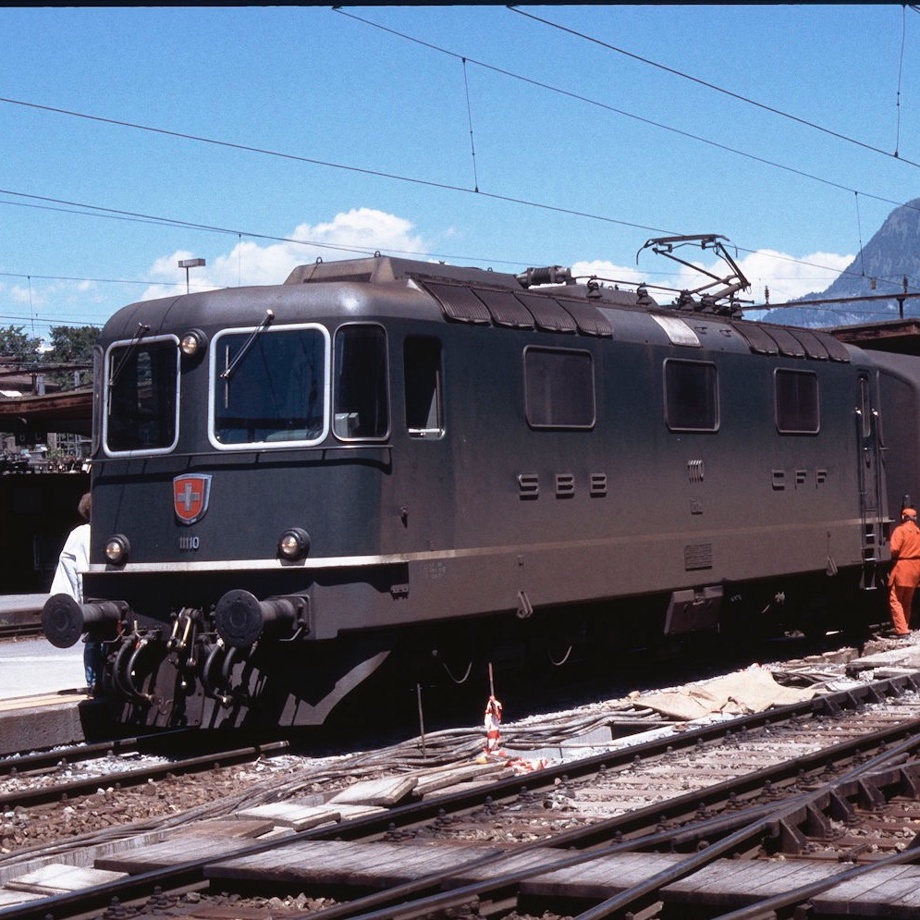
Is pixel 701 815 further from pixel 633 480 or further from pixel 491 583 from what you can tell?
pixel 633 480

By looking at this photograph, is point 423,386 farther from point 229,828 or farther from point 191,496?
point 229,828

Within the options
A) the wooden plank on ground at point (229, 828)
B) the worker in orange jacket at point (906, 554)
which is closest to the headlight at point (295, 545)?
the wooden plank on ground at point (229, 828)

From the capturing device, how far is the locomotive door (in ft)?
59.1

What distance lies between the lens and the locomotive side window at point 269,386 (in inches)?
432

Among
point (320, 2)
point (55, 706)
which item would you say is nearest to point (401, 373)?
point (55, 706)

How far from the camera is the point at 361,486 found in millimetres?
10852

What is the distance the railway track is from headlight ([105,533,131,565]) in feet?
10.3

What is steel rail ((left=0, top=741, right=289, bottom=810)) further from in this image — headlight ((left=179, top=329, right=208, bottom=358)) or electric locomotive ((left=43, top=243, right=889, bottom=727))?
headlight ((left=179, top=329, right=208, bottom=358))

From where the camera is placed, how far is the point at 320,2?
4168 mm

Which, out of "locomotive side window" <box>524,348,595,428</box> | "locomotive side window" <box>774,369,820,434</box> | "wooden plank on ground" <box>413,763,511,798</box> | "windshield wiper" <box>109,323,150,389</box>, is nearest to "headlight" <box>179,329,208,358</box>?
"windshield wiper" <box>109,323,150,389</box>

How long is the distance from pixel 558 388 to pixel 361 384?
2.41 meters

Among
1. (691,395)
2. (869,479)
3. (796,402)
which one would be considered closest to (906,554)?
(869,479)

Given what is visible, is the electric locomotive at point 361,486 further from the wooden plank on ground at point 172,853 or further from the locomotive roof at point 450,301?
the wooden plank on ground at point 172,853

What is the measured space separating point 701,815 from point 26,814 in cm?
400
